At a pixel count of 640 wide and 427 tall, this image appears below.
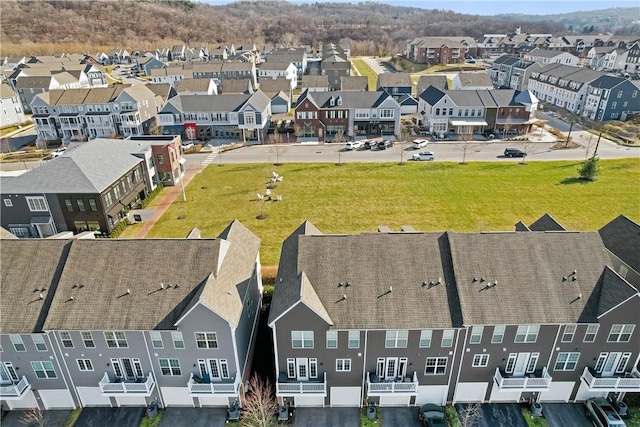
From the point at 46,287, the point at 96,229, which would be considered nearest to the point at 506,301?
the point at 46,287

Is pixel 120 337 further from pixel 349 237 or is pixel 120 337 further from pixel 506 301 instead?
pixel 506 301

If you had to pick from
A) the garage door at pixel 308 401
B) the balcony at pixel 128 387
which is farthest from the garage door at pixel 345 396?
the balcony at pixel 128 387

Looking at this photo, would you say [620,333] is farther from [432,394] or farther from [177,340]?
[177,340]

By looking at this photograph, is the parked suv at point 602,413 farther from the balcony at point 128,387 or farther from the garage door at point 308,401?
the balcony at point 128,387

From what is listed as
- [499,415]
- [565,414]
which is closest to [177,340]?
[499,415]

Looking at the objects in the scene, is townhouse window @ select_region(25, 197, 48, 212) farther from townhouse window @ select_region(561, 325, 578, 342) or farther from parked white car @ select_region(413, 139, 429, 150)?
parked white car @ select_region(413, 139, 429, 150)

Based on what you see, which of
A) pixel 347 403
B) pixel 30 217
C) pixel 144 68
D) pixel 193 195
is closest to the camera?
pixel 347 403
